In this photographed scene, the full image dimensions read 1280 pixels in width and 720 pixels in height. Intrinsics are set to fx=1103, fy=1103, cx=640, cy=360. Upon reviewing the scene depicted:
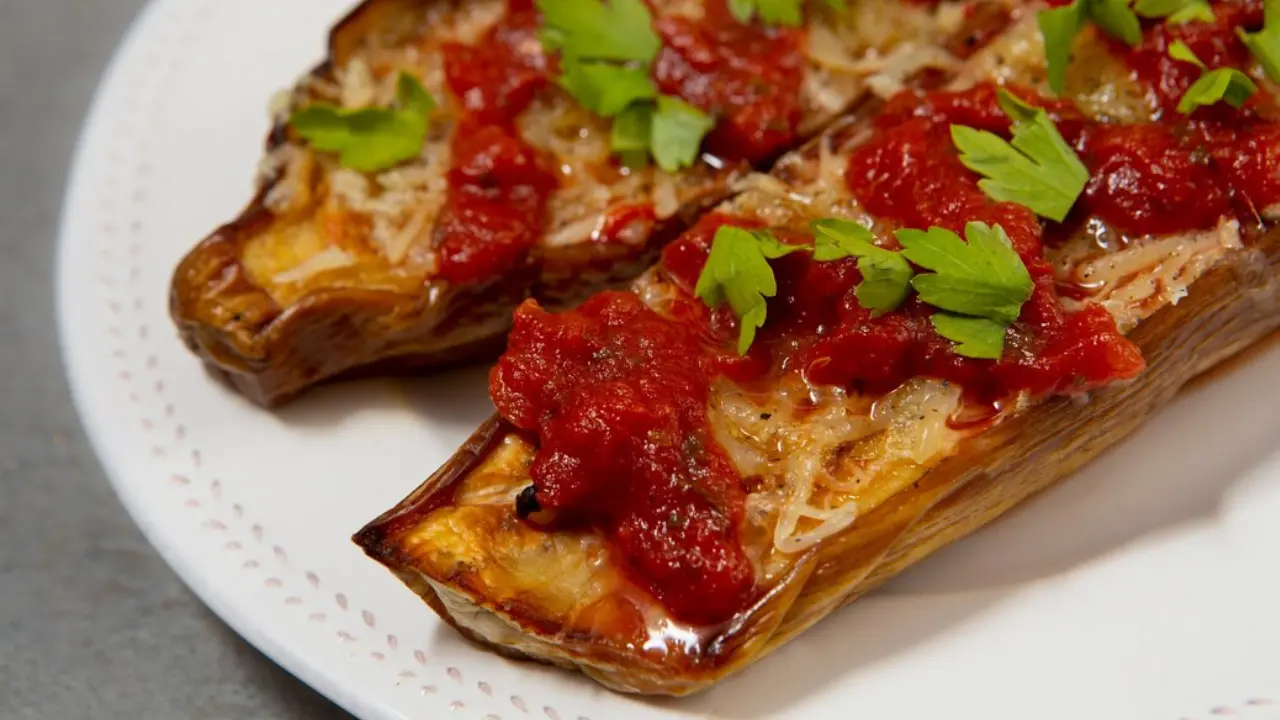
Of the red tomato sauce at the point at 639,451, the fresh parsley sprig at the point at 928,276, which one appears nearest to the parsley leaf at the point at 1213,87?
the fresh parsley sprig at the point at 928,276

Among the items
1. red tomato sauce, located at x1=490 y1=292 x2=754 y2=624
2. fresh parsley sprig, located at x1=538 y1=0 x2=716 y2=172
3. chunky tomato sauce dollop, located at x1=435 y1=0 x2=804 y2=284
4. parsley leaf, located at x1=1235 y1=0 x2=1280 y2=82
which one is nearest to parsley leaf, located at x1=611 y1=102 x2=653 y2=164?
fresh parsley sprig, located at x1=538 y1=0 x2=716 y2=172

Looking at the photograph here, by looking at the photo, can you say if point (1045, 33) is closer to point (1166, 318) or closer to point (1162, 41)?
point (1162, 41)

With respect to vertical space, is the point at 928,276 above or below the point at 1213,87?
below

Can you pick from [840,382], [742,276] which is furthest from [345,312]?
[840,382]

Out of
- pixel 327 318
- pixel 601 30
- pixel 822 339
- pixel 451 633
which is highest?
pixel 601 30

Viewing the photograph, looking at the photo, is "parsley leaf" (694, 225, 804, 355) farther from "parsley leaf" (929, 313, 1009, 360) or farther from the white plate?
the white plate

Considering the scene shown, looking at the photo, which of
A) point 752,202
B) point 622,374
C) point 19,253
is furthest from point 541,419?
point 19,253

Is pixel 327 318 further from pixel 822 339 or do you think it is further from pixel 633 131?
pixel 822 339
